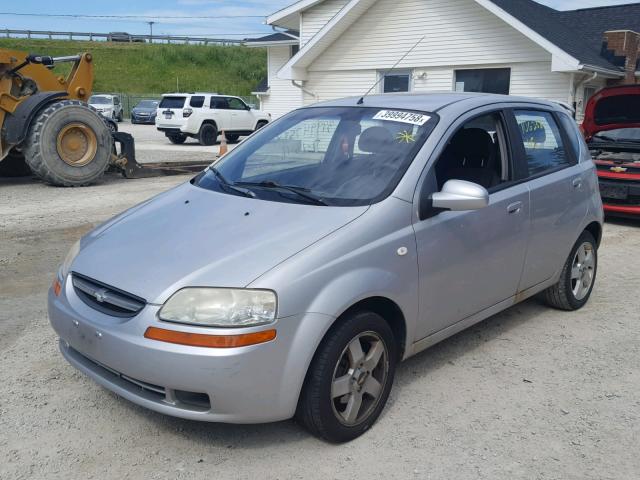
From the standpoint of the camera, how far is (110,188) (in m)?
11.6

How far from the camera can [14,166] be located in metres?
12.6

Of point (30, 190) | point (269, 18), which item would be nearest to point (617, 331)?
point (30, 190)

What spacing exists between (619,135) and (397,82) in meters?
8.52

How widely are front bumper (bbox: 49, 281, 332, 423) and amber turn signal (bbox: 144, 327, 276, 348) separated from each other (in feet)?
0.06

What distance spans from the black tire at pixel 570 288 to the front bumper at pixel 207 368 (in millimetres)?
2848

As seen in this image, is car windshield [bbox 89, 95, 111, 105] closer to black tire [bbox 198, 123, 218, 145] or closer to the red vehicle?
black tire [bbox 198, 123, 218, 145]

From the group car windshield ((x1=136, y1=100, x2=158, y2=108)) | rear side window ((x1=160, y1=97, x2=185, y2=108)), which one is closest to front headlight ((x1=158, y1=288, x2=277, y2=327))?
rear side window ((x1=160, y1=97, x2=185, y2=108))

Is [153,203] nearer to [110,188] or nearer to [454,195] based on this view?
[454,195]

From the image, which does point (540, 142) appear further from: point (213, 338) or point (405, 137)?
point (213, 338)

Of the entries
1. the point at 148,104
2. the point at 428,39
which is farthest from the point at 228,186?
the point at 148,104

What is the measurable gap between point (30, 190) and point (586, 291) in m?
9.69

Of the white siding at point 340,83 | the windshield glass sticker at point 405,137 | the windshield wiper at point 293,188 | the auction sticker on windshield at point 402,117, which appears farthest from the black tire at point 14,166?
the windshield glass sticker at point 405,137

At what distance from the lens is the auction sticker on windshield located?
149 inches

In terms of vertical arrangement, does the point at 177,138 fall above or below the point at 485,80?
below
